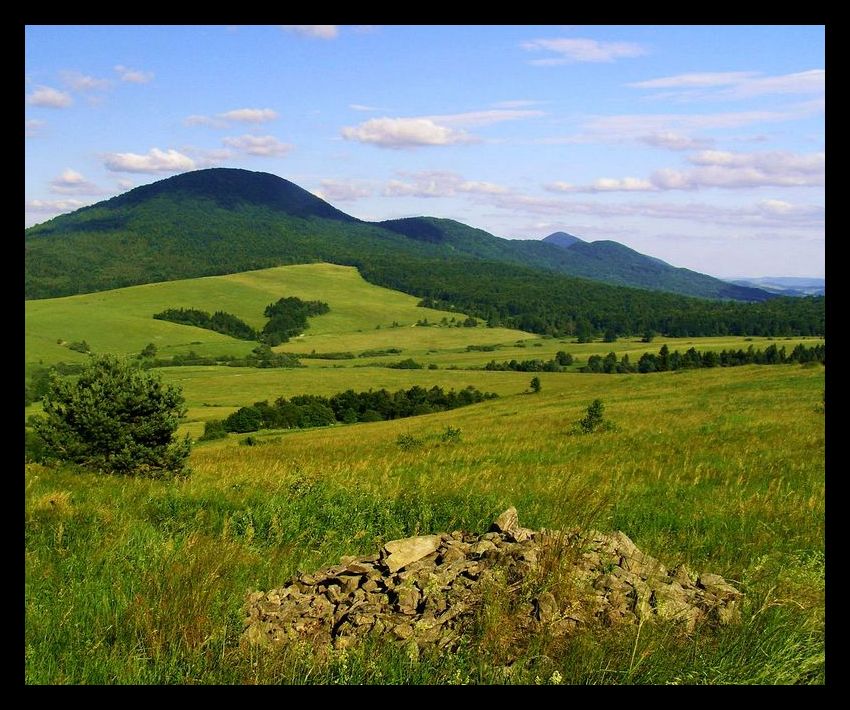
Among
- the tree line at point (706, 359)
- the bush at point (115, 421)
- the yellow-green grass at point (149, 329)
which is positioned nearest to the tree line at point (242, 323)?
the yellow-green grass at point (149, 329)

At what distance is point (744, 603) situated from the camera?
4.80 m

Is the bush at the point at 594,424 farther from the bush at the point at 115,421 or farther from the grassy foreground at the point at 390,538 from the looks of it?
the bush at the point at 115,421

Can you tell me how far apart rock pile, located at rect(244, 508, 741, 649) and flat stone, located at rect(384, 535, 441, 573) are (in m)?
0.01

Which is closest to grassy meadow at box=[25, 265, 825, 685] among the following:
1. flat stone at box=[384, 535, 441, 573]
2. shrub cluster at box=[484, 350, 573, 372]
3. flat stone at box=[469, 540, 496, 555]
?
flat stone at box=[384, 535, 441, 573]

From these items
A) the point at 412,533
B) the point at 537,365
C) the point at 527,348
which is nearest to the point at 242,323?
the point at 527,348

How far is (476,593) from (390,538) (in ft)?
7.44

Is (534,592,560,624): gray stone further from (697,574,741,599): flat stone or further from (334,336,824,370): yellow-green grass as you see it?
(334,336,824,370): yellow-green grass

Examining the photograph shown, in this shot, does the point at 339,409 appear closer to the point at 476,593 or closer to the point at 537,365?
the point at 537,365

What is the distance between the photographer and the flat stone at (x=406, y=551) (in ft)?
17.7

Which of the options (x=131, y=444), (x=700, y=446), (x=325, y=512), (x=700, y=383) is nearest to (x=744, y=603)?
(x=325, y=512)
